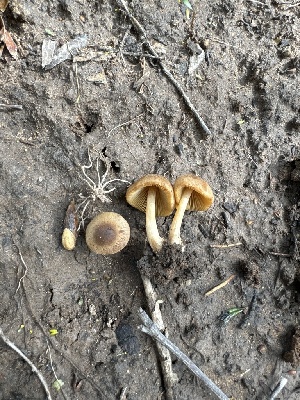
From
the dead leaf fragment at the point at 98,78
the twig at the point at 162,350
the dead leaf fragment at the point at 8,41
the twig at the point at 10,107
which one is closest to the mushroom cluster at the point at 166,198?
the twig at the point at 162,350

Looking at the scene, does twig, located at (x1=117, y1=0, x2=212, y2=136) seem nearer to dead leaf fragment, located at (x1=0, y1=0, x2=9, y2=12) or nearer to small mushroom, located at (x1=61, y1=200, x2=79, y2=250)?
dead leaf fragment, located at (x1=0, y1=0, x2=9, y2=12)

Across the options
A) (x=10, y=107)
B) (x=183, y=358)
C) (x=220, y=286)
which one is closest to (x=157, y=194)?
(x=220, y=286)

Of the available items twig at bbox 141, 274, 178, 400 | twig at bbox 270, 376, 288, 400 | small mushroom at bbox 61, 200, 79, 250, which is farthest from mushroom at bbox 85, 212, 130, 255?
twig at bbox 270, 376, 288, 400

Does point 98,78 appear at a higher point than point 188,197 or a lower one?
higher

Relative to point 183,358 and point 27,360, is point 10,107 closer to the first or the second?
point 27,360

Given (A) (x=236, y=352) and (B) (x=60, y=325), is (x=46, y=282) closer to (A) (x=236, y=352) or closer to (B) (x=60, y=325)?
(B) (x=60, y=325)
